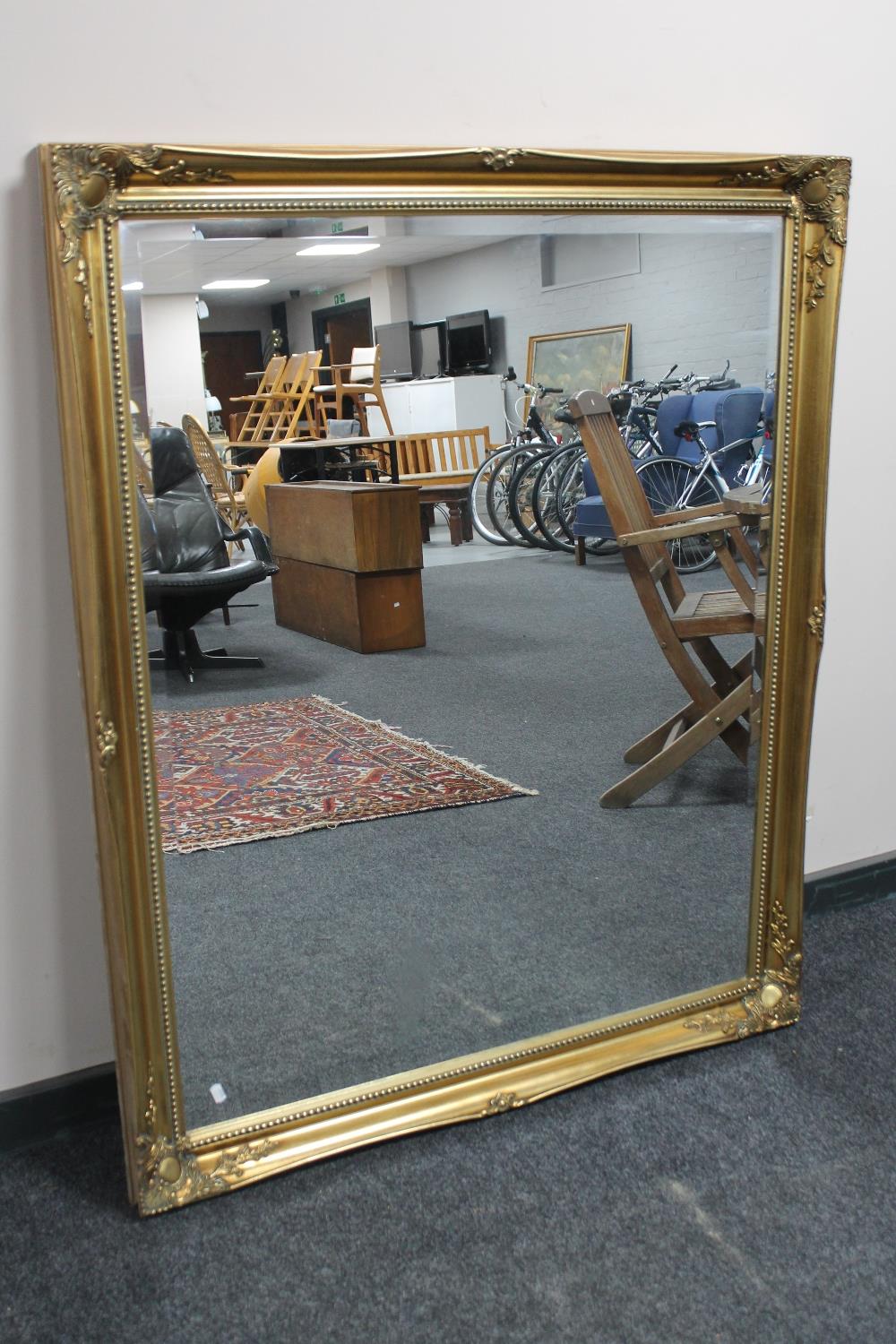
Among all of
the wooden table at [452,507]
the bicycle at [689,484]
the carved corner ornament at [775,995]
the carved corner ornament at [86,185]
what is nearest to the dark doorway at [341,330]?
the wooden table at [452,507]

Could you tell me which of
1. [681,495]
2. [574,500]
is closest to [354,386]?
[574,500]

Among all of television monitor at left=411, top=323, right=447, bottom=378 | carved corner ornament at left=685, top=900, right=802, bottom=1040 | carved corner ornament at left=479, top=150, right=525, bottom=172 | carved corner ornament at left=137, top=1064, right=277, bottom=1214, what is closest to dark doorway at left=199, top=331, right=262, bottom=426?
television monitor at left=411, top=323, right=447, bottom=378

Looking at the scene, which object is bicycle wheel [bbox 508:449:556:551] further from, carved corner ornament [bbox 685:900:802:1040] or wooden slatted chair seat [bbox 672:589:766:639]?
carved corner ornament [bbox 685:900:802:1040]

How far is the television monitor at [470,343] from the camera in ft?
5.81

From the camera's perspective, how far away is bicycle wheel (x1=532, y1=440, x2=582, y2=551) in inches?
74.0

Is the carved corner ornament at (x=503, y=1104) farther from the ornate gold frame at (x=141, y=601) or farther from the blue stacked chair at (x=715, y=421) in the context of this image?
the blue stacked chair at (x=715, y=421)

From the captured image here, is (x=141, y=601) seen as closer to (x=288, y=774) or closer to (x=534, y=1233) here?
(x=288, y=774)

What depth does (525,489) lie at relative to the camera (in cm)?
187

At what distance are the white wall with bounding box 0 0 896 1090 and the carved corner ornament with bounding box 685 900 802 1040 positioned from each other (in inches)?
28.5

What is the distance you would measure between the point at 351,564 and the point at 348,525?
58 mm

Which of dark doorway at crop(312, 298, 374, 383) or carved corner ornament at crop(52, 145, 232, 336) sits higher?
carved corner ornament at crop(52, 145, 232, 336)

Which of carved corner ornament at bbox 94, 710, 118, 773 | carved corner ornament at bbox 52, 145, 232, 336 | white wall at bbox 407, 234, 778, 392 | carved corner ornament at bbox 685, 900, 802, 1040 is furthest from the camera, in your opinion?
carved corner ornament at bbox 685, 900, 802, 1040

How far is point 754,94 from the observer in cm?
191

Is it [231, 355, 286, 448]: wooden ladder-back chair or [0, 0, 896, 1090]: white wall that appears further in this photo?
[231, 355, 286, 448]: wooden ladder-back chair
